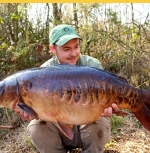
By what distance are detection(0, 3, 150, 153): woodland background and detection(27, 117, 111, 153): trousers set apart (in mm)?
1004

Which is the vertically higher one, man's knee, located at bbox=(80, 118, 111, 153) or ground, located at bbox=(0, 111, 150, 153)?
man's knee, located at bbox=(80, 118, 111, 153)

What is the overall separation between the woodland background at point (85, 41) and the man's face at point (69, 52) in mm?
1296

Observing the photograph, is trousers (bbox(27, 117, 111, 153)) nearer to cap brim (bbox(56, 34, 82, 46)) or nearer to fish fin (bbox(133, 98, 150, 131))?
fish fin (bbox(133, 98, 150, 131))

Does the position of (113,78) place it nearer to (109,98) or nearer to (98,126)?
(109,98)

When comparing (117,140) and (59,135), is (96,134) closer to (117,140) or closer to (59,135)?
(59,135)

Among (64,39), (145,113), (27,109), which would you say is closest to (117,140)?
(145,113)

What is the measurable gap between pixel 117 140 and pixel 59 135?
0.95 m

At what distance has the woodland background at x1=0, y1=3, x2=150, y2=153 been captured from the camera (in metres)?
4.11

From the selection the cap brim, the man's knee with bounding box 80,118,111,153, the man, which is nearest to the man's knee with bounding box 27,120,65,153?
the man

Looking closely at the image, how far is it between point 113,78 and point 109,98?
0.49 feet

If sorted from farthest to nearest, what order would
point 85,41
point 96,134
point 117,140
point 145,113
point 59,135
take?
1. point 85,41
2. point 117,140
3. point 59,135
4. point 96,134
5. point 145,113

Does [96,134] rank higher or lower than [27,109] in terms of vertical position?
lower

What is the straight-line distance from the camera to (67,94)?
2137 millimetres

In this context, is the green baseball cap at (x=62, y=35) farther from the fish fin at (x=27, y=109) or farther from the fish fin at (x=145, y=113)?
the fish fin at (x=145, y=113)
